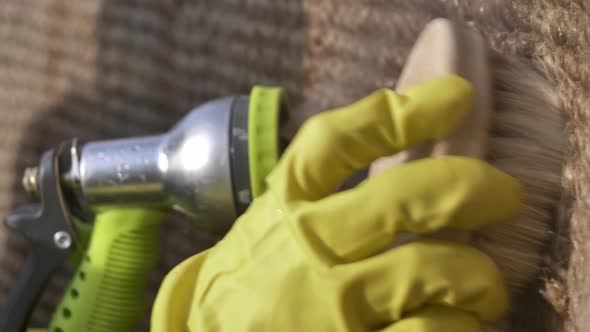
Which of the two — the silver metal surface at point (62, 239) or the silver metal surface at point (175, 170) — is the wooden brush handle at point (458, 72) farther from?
the silver metal surface at point (62, 239)

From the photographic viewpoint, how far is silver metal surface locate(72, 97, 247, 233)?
53 cm

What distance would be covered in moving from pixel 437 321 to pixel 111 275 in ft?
1.15

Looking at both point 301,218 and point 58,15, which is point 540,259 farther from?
point 58,15

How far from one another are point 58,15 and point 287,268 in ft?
1.73

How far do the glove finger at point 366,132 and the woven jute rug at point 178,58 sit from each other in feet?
0.33

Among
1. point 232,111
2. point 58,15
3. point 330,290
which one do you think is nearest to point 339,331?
point 330,290

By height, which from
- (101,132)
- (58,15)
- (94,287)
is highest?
(58,15)

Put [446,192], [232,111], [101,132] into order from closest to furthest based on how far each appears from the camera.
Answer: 1. [446,192]
2. [232,111]
3. [101,132]

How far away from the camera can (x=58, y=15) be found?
0.77 metres

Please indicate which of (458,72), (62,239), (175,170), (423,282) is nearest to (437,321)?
(423,282)

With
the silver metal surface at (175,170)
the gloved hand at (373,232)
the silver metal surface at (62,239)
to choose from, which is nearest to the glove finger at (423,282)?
the gloved hand at (373,232)

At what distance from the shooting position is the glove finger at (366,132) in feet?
1.24

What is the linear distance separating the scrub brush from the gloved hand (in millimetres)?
15

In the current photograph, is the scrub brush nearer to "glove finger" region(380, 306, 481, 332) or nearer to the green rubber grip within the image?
"glove finger" region(380, 306, 481, 332)
